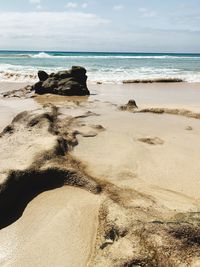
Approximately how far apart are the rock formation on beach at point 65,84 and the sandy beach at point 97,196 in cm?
593

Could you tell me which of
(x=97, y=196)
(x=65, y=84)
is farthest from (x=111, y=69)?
(x=97, y=196)

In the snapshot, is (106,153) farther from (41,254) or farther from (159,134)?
(41,254)

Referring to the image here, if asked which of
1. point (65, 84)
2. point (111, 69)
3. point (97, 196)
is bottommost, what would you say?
point (111, 69)

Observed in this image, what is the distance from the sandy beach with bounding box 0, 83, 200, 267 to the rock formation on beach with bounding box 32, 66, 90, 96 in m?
5.93

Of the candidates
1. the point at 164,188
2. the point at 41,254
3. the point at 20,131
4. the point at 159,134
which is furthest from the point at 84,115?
the point at 41,254

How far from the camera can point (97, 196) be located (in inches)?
112

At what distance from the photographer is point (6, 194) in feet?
8.63

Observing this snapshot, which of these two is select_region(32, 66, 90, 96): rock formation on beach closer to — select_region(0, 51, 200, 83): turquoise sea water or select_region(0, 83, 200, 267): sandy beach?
select_region(0, 51, 200, 83): turquoise sea water

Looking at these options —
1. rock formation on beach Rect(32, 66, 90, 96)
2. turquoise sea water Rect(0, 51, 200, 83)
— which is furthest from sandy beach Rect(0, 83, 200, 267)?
turquoise sea water Rect(0, 51, 200, 83)

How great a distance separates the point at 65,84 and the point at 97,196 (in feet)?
28.2

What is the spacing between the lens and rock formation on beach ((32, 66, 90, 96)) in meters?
10.8

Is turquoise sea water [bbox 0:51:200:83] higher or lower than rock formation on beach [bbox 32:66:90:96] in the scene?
lower

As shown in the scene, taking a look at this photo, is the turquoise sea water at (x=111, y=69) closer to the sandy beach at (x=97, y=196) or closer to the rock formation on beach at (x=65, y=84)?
the rock formation on beach at (x=65, y=84)

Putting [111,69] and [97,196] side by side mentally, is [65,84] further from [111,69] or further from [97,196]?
[111,69]
